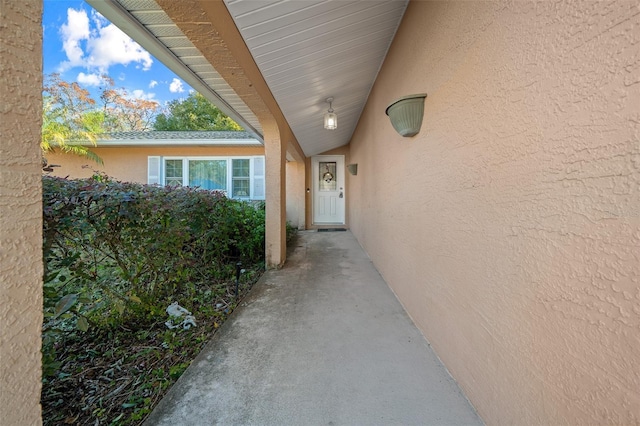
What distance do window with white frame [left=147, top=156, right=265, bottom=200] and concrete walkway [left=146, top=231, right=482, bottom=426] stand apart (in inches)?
206

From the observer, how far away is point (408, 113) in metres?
2.22

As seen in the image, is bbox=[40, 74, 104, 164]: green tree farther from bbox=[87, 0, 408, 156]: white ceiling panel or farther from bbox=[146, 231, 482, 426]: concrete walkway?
bbox=[146, 231, 482, 426]: concrete walkway

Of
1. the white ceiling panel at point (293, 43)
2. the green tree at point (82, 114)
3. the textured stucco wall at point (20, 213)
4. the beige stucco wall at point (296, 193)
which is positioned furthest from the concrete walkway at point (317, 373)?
the beige stucco wall at point (296, 193)

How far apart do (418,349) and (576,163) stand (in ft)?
5.74

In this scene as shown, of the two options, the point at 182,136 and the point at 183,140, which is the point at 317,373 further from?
the point at 182,136

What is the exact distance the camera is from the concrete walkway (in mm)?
1468

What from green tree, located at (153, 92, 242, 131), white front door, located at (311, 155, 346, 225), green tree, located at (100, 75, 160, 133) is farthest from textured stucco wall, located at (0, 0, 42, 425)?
green tree, located at (100, 75, 160, 133)

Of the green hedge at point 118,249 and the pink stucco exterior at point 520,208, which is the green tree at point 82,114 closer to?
the green hedge at point 118,249

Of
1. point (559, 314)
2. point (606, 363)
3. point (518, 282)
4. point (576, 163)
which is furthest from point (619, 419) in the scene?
point (576, 163)

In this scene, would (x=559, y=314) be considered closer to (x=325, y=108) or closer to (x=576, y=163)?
(x=576, y=163)

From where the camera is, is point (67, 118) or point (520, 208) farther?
point (67, 118)

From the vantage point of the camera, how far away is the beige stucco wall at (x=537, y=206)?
0.76m

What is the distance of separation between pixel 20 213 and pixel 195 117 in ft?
60.9

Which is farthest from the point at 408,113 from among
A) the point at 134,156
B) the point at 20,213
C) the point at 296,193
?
the point at 134,156
